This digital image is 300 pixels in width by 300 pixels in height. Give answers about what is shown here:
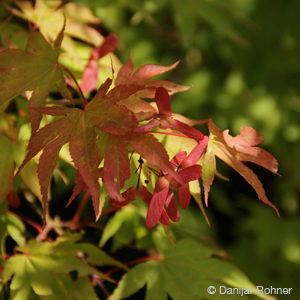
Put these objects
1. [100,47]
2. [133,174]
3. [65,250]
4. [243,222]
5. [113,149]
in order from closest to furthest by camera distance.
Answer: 1. [113,149]
2. [133,174]
3. [65,250]
4. [100,47]
5. [243,222]

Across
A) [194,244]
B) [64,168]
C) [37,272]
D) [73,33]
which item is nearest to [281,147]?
[64,168]

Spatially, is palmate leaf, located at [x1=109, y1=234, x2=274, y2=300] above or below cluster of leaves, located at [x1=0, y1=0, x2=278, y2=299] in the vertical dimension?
below

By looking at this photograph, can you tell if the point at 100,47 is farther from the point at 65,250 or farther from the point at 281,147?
the point at 281,147

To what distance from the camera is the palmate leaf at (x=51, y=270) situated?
771 mm

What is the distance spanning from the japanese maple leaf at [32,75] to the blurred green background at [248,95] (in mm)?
1225

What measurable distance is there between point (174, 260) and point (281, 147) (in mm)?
1493

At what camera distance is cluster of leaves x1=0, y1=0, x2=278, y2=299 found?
0.59 meters

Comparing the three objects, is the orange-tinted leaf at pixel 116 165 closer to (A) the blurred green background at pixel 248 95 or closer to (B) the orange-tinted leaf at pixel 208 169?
(B) the orange-tinted leaf at pixel 208 169

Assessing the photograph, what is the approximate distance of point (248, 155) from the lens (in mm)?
675

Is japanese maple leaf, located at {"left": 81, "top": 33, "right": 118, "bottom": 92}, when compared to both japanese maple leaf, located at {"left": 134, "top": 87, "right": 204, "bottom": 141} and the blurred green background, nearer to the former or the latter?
japanese maple leaf, located at {"left": 134, "top": 87, "right": 204, "bottom": 141}

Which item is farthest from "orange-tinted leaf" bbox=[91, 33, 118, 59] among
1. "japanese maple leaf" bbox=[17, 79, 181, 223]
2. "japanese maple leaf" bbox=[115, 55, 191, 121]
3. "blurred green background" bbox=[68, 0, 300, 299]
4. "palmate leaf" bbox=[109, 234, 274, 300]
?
"blurred green background" bbox=[68, 0, 300, 299]

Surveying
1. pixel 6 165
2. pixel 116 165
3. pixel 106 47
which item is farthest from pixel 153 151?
pixel 106 47

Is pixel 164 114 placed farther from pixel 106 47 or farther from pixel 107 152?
pixel 106 47

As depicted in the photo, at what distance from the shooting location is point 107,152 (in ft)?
1.94
